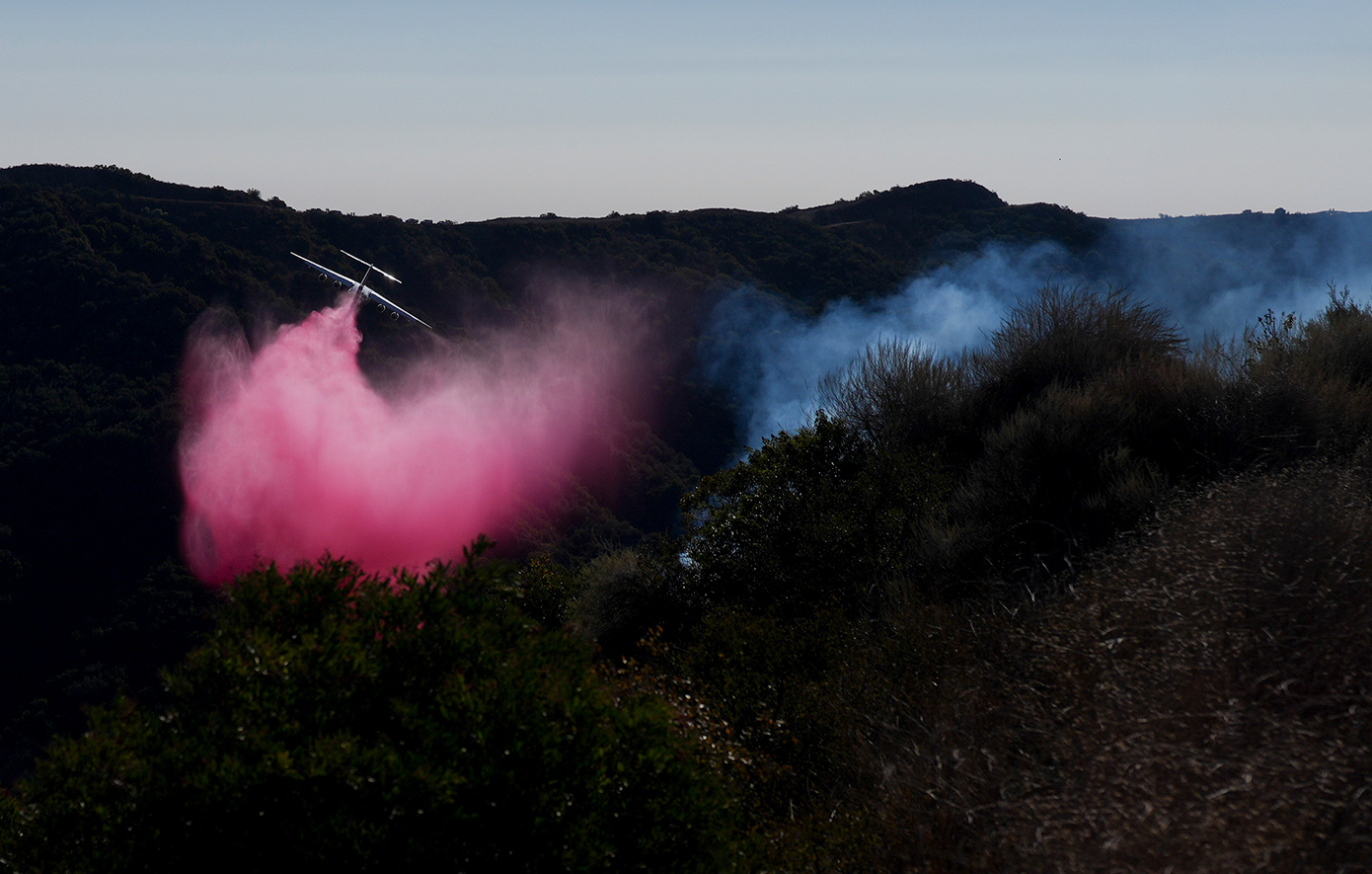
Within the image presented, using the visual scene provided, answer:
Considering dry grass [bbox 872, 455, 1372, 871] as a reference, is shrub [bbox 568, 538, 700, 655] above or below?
below

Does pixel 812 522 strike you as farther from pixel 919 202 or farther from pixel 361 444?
pixel 919 202

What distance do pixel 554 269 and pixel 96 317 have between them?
130 ft

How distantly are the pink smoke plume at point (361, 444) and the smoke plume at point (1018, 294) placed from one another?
1230 cm

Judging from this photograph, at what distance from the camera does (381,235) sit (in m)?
90.4

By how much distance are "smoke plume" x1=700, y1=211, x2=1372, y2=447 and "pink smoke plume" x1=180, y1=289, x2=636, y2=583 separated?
484 inches

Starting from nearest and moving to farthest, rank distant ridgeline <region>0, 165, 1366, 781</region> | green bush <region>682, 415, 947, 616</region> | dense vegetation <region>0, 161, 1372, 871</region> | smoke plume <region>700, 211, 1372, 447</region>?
dense vegetation <region>0, 161, 1372, 871</region> < green bush <region>682, 415, 947, 616</region> < distant ridgeline <region>0, 165, 1366, 781</region> < smoke plume <region>700, 211, 1372, 447</region>

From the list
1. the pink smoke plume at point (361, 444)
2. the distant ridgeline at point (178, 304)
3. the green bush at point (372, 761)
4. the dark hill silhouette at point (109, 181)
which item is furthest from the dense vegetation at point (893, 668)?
the dark hill silhouette at point (109, 181)

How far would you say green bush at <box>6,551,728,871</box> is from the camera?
643 cm

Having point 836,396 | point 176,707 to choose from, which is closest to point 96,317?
point 836,396

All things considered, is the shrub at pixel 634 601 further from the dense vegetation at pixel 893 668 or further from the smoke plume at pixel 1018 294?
the smoke plume at pixel 1018 294

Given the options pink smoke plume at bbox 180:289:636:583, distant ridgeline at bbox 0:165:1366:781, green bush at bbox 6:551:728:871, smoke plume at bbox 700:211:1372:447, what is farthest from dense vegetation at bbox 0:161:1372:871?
smoke plume at bbox 700:211:1372:447

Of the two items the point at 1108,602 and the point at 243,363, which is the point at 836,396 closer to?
the point at 1108,602

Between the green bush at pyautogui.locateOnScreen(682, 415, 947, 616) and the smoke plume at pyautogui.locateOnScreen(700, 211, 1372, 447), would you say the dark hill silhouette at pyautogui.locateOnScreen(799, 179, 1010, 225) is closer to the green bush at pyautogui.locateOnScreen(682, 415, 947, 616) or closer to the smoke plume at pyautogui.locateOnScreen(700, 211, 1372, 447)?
the smoke plume at pyautogui.locateOnScreen(700, 211, 1372, 447)

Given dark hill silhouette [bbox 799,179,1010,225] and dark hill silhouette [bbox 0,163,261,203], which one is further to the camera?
dark hill silhouette [bbox 799,179,1010,225]
